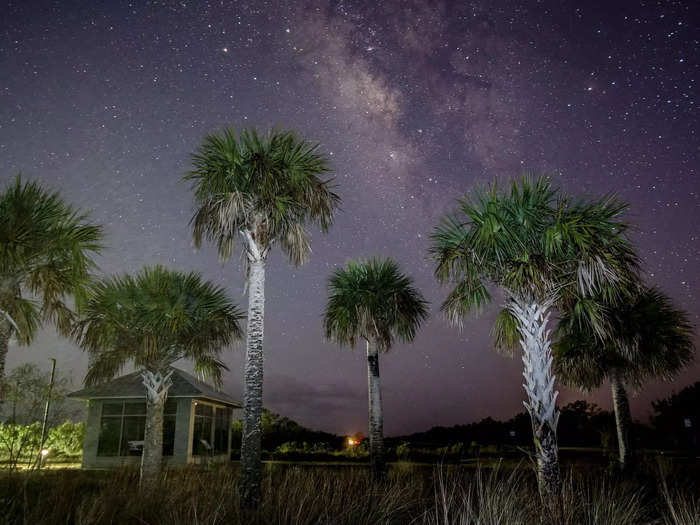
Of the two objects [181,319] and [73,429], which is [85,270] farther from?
[73,429]

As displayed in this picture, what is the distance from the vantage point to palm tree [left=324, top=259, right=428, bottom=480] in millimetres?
16109

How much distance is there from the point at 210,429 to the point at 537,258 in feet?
67.9

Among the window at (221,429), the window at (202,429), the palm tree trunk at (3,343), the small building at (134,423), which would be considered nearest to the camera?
the palm tree trunk at (3,343)

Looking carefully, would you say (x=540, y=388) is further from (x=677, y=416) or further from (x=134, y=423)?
(x=677, y=416)

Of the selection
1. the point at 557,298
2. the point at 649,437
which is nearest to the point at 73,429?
the point at 557,298

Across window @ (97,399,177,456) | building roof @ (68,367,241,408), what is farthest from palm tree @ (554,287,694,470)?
window @ (97,399,177,456)

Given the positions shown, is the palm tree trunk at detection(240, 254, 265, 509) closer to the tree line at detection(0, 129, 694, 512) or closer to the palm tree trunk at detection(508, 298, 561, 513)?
the tree line at detection(0, 129, 694, 512)

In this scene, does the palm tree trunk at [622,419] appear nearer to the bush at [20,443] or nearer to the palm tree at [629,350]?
the palm tree at [629,350]

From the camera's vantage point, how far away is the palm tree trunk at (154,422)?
13.9 m

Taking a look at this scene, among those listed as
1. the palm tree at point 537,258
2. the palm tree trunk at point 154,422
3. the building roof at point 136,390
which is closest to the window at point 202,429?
the building roof at point 136,390

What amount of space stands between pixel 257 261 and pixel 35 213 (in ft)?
16.2

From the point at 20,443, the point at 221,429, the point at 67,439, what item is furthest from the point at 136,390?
the point at 20,443

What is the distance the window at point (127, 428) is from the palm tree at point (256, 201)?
563 inches

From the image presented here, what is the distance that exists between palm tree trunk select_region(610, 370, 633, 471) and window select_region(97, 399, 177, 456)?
18928 mm
